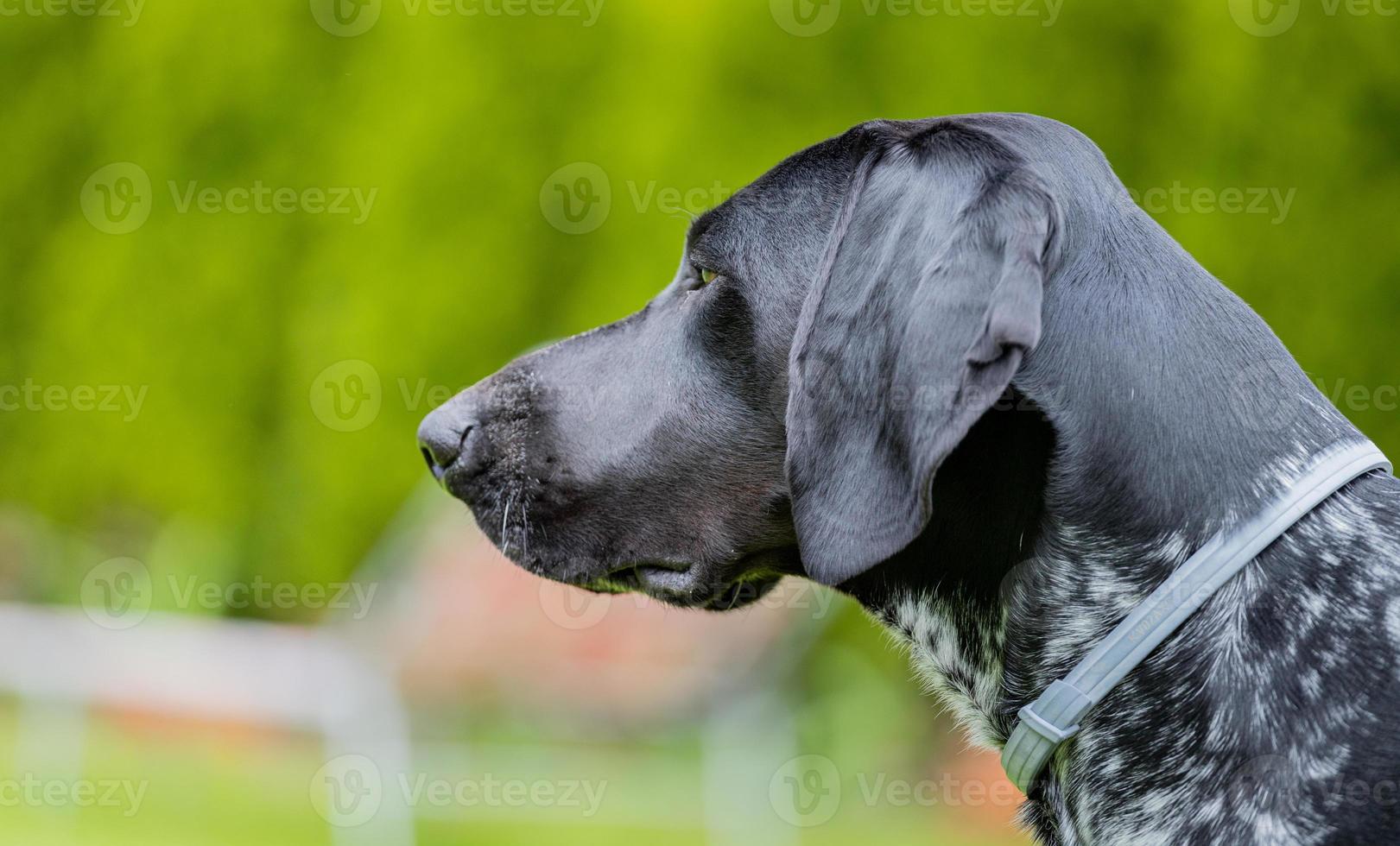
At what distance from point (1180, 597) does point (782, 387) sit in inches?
33.6

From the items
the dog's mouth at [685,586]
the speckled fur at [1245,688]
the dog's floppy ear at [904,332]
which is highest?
the dog's floppy ear at [904,332]

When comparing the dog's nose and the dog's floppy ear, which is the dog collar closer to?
the dog's floppy ear

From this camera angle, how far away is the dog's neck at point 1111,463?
2.22 m

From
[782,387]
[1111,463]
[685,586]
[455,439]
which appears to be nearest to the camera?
[1111,463]

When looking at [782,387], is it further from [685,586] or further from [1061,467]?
[1061,467]

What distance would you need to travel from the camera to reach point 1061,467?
90.5 inches

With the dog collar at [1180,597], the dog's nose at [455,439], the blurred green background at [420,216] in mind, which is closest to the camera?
the dog collar at [1180,597]

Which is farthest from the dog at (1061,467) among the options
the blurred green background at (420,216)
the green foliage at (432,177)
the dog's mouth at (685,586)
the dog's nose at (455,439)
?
the green foliage at (432,177)

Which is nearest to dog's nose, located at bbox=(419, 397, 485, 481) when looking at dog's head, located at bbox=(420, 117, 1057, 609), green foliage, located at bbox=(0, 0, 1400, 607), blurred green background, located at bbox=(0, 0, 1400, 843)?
dog's head, located at bbox=(420, 117, 1057, 609)

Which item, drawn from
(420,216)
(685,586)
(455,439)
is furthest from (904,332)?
(420,216)

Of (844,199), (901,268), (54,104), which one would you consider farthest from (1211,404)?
(54,104)

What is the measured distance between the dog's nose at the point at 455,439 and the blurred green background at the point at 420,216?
3762 mm

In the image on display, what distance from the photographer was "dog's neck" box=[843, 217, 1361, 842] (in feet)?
7.29

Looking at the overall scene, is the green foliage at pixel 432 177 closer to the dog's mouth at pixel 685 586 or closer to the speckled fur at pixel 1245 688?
the dog's mouth at pixel 685 586
